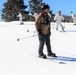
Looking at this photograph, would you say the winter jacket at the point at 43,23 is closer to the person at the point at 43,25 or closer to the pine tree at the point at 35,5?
the person at the point at 43,25

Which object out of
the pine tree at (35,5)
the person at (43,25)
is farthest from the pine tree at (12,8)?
the person at (43,25)

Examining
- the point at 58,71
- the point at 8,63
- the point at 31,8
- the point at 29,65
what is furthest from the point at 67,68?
the point at 31,8

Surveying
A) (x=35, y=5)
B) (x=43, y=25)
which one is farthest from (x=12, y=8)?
(x=43, y=25)

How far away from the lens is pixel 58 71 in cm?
832

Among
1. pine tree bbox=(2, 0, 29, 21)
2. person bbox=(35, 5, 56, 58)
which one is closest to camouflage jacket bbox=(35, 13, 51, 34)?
person bbox=(35, 5, 56, 58)

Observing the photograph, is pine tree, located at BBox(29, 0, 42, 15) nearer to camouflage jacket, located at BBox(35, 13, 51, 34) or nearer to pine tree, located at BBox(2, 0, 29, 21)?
pine tree, located at BBox(2, 0, 29, 21)

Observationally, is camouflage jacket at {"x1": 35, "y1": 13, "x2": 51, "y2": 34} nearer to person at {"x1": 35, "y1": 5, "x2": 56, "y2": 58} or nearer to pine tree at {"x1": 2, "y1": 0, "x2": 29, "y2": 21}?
person at {"x1": 35, "y1": 5, "x2": 56, "y2": 58}

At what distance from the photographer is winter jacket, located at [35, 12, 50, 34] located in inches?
404

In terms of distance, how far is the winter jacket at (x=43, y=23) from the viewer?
10.3 metres

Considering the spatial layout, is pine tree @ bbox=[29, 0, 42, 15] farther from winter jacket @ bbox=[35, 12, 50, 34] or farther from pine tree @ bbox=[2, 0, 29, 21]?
winter jacket @ bbox=[35, 12, 50, 34]

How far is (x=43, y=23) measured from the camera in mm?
10359

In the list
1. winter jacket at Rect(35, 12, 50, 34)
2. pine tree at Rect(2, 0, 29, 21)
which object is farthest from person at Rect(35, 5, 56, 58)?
pine tree at Rect(2, 0, 29, 21)

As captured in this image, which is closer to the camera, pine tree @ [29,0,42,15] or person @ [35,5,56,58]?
person @ [35,5,56,58]

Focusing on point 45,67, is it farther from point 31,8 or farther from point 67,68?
point 31,8
